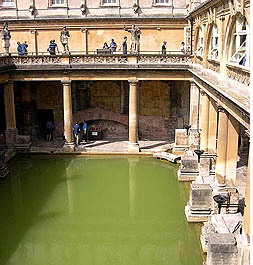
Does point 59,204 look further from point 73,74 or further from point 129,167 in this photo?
point 73,74

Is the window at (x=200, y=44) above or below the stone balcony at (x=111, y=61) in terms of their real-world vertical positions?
above

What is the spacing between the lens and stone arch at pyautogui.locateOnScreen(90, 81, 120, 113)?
92.3 feet

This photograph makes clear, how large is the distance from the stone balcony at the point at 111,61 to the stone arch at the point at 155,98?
437cm

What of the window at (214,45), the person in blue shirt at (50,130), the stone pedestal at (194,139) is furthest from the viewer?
the person in blue shirt at (50,130)

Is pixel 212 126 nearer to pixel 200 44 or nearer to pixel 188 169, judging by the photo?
pixel 188 169

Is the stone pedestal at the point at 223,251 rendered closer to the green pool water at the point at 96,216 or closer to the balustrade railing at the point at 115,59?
the green pool water at the point at 96,216

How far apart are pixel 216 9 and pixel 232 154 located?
585 cm

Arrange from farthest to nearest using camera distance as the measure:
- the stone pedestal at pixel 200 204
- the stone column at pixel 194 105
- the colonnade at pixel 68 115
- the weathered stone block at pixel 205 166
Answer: the colonnade at pixel 68 115 < the stone column at pixel 194 105 < the weathered stone block at pixel 205 166 < the stone pedestal at pixel 200 204

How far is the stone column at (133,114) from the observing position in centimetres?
2364

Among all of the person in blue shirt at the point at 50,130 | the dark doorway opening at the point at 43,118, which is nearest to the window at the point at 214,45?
the person in blue shirt at the point at 50,130

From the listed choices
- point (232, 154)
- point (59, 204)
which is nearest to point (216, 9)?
point (232, 154)

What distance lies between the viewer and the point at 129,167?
21.9 m

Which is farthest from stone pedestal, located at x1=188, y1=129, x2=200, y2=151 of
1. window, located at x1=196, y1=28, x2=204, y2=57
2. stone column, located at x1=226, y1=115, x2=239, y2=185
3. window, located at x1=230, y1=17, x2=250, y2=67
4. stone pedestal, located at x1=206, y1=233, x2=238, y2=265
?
stone pedestal, located at x1=206, y1=233, x2=238, y2=265

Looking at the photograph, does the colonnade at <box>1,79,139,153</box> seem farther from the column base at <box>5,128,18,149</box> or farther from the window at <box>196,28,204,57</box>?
the window at <box>196,28,204,57</box>
